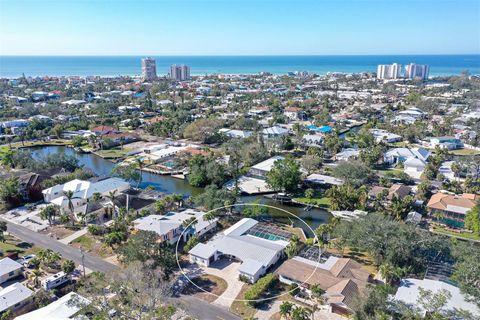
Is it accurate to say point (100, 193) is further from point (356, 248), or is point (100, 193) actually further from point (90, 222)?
point (356, 248)

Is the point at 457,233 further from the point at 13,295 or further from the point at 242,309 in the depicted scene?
the point at 13,295

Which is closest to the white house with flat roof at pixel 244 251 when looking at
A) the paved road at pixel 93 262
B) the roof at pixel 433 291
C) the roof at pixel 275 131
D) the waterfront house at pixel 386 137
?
the paved road at pixel 93 262

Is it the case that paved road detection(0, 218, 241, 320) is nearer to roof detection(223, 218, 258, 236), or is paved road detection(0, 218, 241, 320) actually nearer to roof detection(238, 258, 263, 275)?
roof detection(238, 258, 263, 275)

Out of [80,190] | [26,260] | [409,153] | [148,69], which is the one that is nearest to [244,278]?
[26,260]

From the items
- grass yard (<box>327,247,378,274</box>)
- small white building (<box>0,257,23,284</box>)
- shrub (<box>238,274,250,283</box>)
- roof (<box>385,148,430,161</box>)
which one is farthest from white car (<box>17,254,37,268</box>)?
roof (<box>385,148,430,161</box>)

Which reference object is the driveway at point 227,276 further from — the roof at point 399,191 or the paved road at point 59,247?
the roof at point 399,191

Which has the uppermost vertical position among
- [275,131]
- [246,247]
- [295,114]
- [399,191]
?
[295,114]
